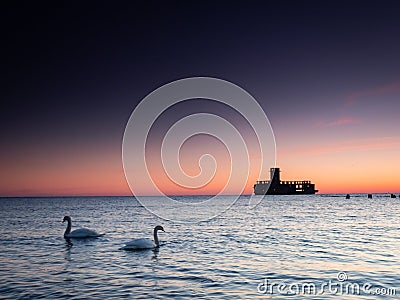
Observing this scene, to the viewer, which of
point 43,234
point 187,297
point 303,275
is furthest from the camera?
point 43,234

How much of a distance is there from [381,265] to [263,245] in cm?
875

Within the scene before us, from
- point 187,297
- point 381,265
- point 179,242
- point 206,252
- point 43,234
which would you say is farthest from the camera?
point 43,234

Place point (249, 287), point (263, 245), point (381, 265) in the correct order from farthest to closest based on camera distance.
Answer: point (263, 245), point (381, 265), point (249, 287)

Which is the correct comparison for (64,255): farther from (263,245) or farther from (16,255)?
(263,245)

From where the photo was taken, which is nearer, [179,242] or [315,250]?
[315,250]

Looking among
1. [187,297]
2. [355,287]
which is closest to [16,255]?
[187,297]

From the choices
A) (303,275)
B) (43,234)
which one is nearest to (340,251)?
(303,275)

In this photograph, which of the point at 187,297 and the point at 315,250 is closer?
the point at 187,297

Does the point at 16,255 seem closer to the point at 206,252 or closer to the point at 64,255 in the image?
the point at 64,255

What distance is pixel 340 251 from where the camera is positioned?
2452 cm

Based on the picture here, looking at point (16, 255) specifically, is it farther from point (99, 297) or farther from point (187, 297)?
point (187, 297)

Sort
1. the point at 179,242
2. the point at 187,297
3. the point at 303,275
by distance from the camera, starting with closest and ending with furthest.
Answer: the point at 187,297
the point at 303,275
the point at 179,242

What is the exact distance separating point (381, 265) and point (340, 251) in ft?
15.5

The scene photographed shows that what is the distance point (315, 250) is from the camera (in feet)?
81.6
